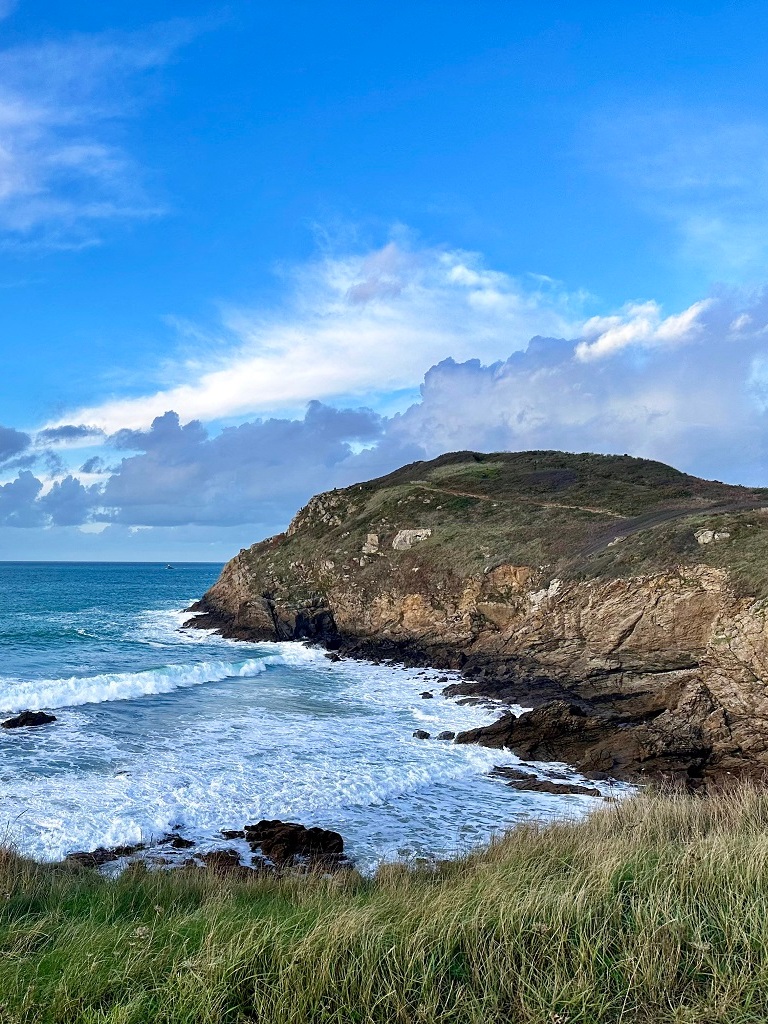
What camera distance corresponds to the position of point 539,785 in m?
17.9

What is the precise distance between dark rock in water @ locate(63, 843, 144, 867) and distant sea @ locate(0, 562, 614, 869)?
352 millimetres

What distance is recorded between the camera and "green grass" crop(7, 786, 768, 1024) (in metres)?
5.09

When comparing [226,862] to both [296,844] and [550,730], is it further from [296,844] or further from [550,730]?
[550,730]

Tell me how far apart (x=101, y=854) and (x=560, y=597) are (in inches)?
969

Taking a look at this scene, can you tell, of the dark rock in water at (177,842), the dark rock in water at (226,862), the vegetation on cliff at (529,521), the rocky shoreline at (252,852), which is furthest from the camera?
the vegetation on cliff at (529,521)

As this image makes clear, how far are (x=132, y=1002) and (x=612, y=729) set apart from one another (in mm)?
19867

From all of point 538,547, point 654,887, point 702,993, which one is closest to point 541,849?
point 654,887

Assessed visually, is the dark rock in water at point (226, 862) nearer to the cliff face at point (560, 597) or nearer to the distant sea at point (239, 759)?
the distant sea at point (239, 759)

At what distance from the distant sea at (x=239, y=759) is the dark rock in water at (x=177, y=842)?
0.32 metres

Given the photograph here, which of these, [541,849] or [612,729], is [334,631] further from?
[541,849]

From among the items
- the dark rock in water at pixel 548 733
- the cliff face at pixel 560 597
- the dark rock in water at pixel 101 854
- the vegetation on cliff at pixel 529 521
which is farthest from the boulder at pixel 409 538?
the dark rock in water at pixel 101 854

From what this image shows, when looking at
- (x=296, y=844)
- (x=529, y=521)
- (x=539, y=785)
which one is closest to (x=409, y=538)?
(x=529, y=521)

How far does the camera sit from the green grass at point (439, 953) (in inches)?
200

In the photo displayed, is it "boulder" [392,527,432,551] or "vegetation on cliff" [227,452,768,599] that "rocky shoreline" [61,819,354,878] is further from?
"boulder" [392,527,432,551]
